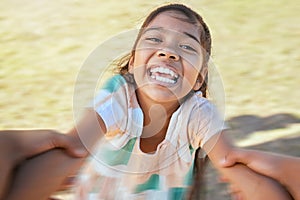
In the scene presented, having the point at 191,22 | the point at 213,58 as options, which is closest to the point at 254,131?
the point at 213,58

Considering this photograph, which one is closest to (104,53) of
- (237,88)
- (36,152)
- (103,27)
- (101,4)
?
(36,152)

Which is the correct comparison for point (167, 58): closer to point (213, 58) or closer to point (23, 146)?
point (23, 146)

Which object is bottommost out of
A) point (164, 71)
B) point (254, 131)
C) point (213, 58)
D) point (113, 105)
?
point (254, 131)

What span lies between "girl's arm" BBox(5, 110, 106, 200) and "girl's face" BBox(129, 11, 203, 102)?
168mm

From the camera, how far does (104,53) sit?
2.20 m

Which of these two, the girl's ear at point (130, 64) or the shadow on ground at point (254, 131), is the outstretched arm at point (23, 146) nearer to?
the girl's ear at point (130, 64)

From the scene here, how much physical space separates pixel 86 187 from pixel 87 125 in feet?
0.82

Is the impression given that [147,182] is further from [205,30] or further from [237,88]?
[237,88]

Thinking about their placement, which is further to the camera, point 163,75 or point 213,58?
point 213,58

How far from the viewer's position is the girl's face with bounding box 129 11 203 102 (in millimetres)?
1800

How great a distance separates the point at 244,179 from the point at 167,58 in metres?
0.36

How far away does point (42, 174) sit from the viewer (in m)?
1.70

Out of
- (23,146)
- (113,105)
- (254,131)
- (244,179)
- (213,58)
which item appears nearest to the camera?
(23,146)

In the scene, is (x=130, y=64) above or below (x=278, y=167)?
above
